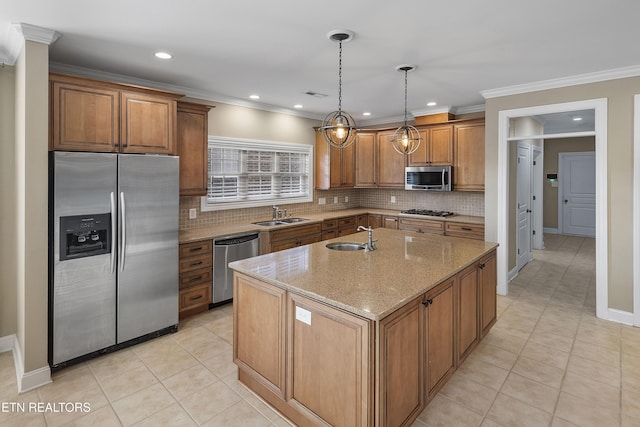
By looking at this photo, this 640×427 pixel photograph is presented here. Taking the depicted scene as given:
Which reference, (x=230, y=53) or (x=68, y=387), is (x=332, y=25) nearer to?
(x=230, y=53)

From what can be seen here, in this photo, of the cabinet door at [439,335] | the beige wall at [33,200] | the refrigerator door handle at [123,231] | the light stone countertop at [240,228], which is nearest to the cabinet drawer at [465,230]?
the light stone countertop at [240,228]

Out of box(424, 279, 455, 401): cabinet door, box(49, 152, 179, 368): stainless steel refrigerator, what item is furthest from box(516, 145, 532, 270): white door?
box(49, 152, 179, 368): stainless steel refrigerator

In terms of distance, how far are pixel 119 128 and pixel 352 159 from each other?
408 cm

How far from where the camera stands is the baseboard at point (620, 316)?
3.65m

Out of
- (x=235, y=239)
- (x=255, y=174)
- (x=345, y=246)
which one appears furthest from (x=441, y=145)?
(x=235, y=239)

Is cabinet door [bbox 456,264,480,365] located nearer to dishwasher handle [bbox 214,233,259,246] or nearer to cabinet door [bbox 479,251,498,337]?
cabinet door [bbox 479,251,498,337]

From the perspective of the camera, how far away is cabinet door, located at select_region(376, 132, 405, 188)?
6.05m

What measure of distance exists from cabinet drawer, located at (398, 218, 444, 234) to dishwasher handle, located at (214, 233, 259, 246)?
8.38 ft

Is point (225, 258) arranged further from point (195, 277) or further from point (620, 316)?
point (620, 316)

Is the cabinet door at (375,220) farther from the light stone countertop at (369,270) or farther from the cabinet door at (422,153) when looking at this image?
the light stone countertop at (369,270)

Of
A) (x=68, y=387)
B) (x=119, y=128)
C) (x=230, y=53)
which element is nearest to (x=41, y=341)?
(x=68, y=387)

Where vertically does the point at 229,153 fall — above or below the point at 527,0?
below

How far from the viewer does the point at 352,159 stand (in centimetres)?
639

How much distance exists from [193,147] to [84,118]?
1.27m
